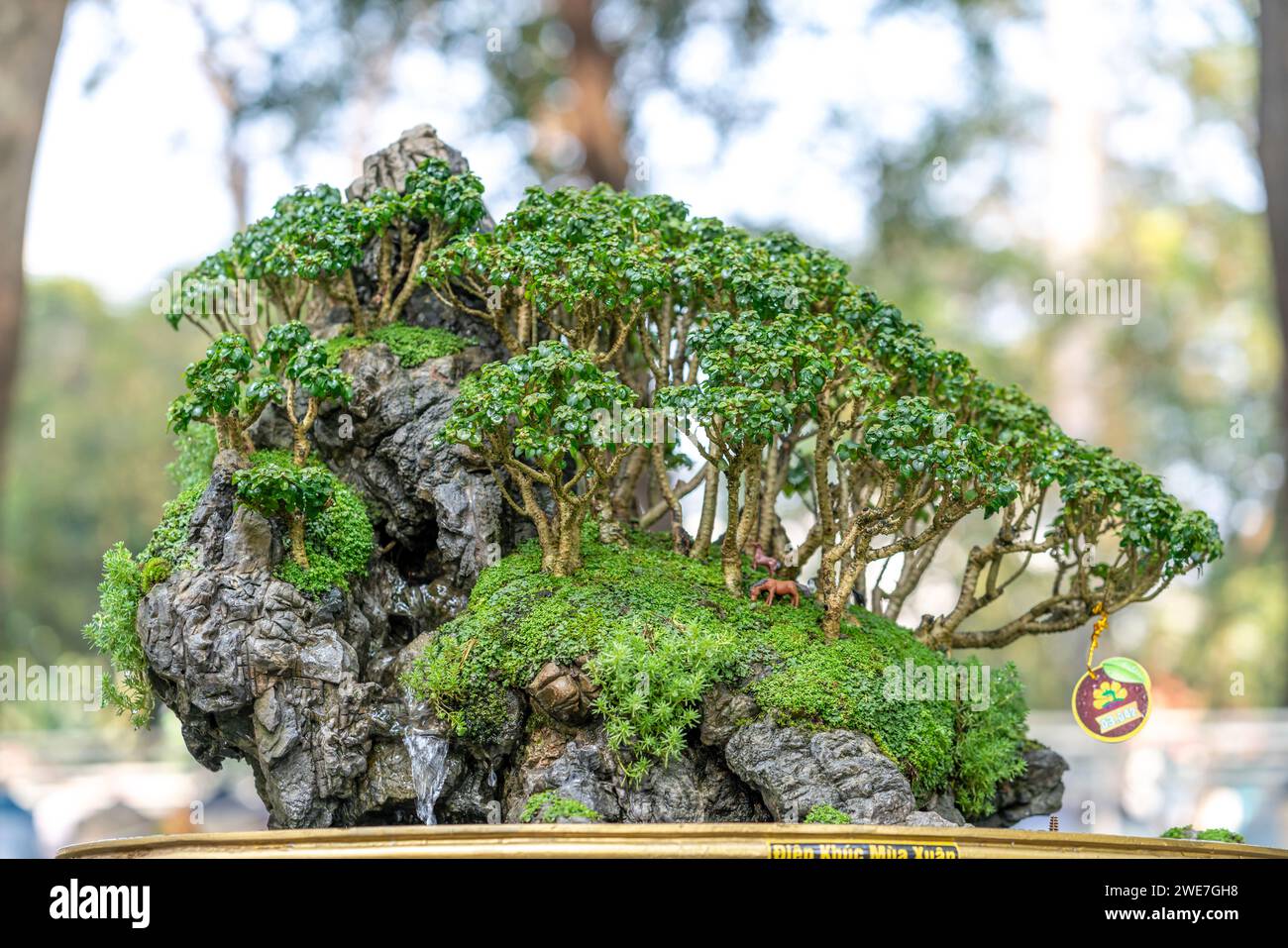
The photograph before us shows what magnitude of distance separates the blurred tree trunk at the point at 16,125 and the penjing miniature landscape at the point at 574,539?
148 inches

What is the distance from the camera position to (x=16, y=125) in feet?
29.6

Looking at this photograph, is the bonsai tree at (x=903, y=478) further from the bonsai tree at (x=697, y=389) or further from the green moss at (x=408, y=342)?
the green moss at (x=408, y=342)

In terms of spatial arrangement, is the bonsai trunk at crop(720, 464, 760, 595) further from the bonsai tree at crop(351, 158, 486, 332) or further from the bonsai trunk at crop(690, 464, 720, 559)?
the bonsai tree at crop(351, 158, 486, 332)

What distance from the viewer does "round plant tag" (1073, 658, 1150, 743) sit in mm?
5242

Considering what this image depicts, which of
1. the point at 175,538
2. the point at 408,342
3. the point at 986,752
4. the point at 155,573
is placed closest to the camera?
the point at 155,573

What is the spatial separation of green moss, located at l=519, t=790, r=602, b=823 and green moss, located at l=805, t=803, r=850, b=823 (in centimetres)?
89

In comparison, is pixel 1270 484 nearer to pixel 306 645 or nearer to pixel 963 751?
pixel 963 751

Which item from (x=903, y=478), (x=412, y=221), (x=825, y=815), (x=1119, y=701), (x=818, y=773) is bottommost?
(x=825, y=815)

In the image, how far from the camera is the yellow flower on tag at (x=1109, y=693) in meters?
5.25

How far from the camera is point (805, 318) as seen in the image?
5473 millimetres

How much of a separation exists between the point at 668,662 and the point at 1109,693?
2024mm

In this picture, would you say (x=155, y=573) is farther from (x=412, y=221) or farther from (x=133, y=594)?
(x=412, y=221)

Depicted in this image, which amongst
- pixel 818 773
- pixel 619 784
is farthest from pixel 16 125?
pixel 818 773
